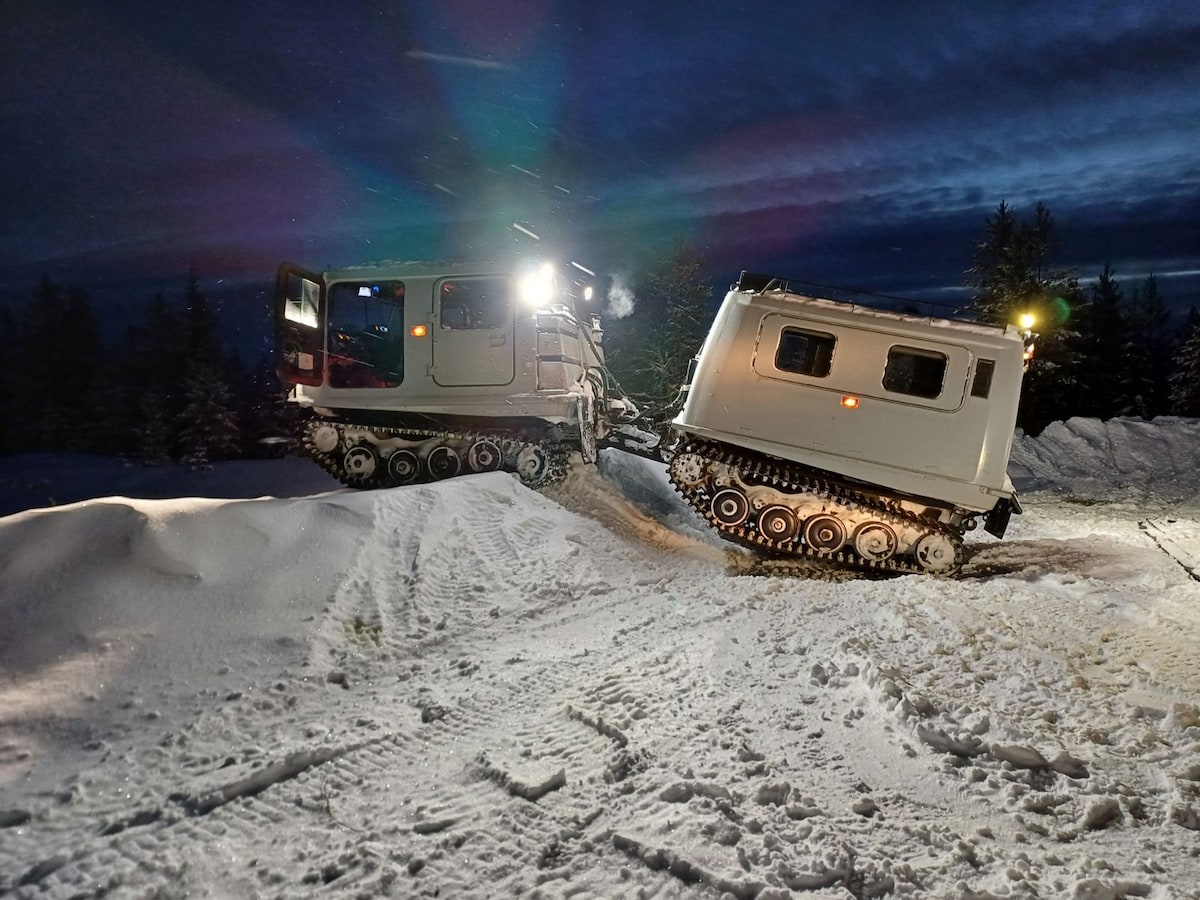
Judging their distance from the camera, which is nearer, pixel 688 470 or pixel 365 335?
pixel 688 470

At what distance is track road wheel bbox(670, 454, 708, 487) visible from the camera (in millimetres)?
8680

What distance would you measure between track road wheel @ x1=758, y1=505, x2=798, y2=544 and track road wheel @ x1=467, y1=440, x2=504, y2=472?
12.9ft

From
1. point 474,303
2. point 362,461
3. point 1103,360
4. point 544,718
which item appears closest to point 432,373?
point 474,303

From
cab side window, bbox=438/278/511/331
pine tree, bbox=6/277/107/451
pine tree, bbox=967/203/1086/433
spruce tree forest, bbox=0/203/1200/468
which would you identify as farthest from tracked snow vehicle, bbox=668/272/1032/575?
pine tree, bbox=6/277/107/451

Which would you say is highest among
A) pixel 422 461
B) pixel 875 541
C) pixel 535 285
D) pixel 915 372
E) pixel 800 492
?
pixel 535 285

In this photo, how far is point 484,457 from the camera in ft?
33.9

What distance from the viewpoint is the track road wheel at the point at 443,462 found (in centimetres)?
1038

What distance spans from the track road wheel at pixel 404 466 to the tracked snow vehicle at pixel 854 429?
4.05 meters

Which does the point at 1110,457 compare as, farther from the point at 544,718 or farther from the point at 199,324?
the point at 199,324

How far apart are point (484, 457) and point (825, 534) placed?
4873 millimetres

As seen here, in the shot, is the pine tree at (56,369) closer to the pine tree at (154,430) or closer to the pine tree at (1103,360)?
the pine tree at (154,430)

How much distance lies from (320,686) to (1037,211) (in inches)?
1524

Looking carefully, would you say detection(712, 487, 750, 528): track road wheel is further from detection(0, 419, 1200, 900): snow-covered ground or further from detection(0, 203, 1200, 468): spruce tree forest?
detection(0, 203, 1200, 468): spruce tree forest

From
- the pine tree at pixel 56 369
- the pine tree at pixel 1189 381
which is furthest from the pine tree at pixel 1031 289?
the pine tree at pixel 56 369
